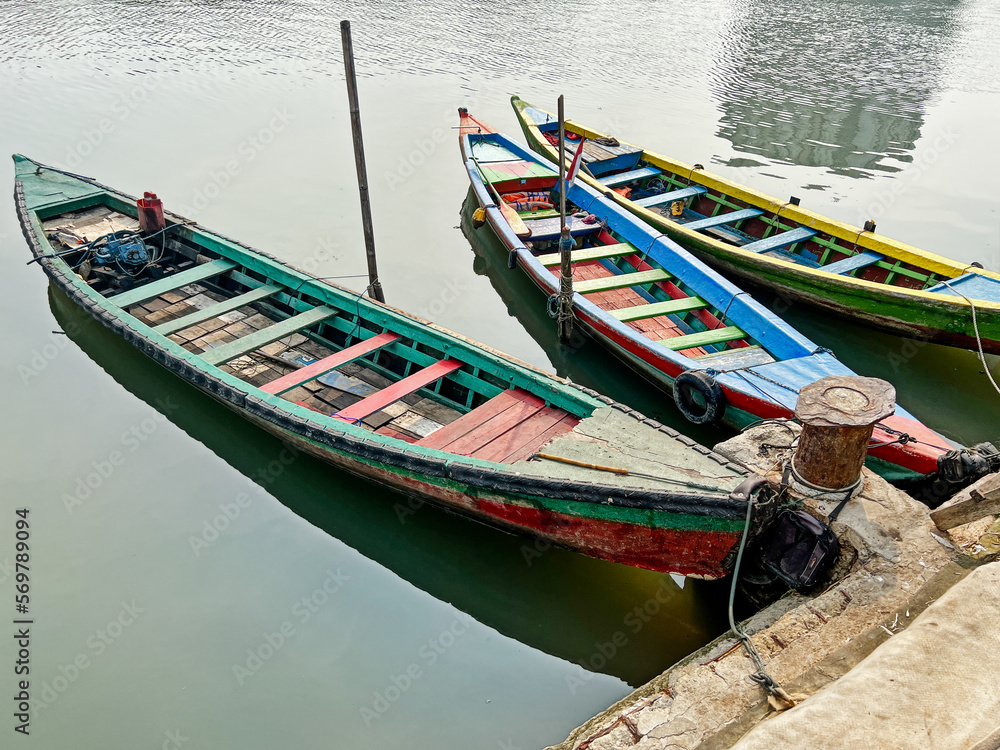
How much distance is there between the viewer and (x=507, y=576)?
633cm

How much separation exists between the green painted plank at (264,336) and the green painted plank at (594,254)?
3027 mm

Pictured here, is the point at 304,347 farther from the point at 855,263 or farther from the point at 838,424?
the point at 855,263

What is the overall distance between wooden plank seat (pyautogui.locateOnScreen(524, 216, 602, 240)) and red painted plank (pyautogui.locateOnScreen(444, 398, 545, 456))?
3966mm

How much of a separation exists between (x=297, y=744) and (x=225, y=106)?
1563 centimetres

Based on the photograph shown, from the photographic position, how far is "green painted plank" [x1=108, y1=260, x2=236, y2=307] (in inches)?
342

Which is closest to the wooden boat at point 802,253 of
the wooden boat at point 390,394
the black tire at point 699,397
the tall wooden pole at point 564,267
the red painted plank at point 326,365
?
the tall wooden pole at point 564,267

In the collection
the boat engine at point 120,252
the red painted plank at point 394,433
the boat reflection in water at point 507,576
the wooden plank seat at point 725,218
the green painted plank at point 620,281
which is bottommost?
the boat reflection in water at point 507,576

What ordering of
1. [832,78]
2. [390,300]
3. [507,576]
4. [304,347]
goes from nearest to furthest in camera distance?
[507,576] < [304,347] < [390,300] < [832,78]

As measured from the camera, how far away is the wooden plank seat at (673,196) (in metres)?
11.1

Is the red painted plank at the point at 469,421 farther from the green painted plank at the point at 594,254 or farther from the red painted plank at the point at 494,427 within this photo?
the green painted plank at the point at 594,254

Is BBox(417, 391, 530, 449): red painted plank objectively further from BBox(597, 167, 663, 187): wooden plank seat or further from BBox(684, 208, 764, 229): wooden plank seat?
BBox(597, 167, 663, 187): wooden plank seat

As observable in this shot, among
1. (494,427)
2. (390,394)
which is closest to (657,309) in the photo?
(494,427)

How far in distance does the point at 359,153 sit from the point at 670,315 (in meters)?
4.22

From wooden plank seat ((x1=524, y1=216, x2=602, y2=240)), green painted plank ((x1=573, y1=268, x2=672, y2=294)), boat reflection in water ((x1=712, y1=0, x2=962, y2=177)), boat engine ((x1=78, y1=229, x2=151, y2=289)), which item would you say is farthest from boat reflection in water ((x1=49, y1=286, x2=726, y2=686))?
boat reflection in water ((x1=712, y1=0, x2=962, y2=177))
